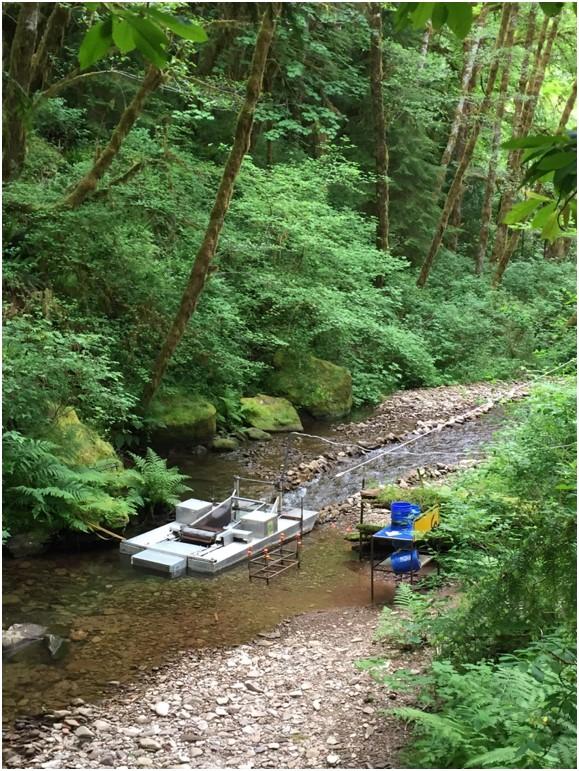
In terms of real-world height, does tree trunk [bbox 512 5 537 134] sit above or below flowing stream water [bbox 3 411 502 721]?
above

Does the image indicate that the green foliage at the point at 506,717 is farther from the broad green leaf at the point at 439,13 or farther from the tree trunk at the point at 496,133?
the tree trunk at the point at 496,133

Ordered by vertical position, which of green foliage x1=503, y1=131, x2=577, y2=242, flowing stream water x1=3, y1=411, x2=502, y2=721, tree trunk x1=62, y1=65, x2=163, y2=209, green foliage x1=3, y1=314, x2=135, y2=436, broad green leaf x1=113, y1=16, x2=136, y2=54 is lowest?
flowing stream water x1=3, y1=411, x2=502, y2=721

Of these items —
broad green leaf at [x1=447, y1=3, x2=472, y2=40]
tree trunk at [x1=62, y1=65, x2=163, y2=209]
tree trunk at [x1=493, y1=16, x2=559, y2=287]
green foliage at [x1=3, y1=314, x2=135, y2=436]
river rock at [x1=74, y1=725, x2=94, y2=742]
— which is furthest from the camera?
tree trunk at [x1=493, y1=16, x2=559, y2=287]

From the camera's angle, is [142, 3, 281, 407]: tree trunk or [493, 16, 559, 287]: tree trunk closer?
[142, 3, 281, 407]: tree trunk

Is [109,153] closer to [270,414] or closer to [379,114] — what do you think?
[270,414]

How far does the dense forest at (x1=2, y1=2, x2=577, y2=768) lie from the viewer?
13.4ft

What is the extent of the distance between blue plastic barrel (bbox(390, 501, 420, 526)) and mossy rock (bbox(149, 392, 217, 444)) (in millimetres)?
4543

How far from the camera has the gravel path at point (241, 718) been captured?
15.8ft

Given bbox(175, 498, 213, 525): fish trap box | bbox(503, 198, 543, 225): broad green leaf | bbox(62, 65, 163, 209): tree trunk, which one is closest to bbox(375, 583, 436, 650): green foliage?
bbox(175, 498, 213, 525): fish trap box

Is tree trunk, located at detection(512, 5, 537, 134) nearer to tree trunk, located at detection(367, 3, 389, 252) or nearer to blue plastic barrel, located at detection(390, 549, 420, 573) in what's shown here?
tree trunk, located at detection(367, 3, 389, 252)

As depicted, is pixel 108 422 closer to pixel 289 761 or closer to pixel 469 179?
pixel 289 761

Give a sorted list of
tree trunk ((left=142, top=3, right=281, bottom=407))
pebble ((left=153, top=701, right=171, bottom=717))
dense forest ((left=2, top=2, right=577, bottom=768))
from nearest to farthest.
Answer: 1. dense forest ((left=2, top=2, right=577, bottom=768))
2. pebble ((left=153, top=701, right=171, bottom=717))
3. tree trunk ((left=142, top=3, right=281, bottom=407))

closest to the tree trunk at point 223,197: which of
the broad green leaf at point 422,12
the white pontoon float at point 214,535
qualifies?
the white pontoon float at point 214,535

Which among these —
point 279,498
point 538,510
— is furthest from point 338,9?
point 538,510
